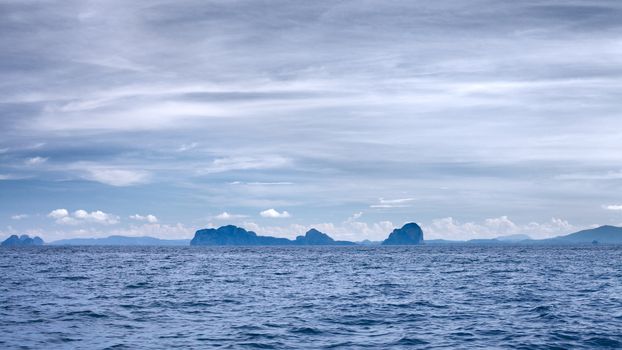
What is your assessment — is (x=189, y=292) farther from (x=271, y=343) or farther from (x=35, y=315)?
(x=271, y=343)

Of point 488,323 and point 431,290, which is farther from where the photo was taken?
point 431,290

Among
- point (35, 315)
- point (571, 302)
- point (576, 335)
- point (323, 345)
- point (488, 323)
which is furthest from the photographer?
point (571, 302)

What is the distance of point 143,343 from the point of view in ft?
101

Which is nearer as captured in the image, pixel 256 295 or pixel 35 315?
pixel 35 315

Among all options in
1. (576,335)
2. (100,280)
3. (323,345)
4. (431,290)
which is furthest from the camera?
(100,280)

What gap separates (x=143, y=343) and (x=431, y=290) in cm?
3588

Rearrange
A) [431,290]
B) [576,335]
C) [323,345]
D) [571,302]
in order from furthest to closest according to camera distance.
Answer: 1. [431,290]
2. [571,302]
3. [576,335]
4. [323,345]

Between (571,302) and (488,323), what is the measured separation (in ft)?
50.9

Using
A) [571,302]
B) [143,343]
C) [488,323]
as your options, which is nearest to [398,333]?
[488,323]

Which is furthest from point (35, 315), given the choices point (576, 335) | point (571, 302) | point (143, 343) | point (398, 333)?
point (571, 302)

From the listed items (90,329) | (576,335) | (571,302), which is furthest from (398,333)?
(571,302)

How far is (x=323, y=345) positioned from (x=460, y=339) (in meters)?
8.01

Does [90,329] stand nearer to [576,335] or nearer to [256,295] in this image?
[256,295]

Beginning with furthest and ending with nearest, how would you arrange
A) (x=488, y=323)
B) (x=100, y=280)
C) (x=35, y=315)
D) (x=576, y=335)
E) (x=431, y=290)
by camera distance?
1. (x=100, y=280)
2. (x=431, y=290)
3. (x=35, y=315)
4. (x=488, y=323)
5. (x=576, y=335)
